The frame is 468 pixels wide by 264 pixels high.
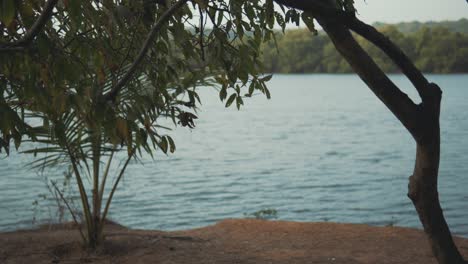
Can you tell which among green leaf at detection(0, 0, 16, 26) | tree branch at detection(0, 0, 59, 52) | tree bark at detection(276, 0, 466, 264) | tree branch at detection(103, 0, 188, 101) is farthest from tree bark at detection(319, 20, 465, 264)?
green leaf at detection(0, 0, 16, 26)

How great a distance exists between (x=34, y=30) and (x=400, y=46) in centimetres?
6557

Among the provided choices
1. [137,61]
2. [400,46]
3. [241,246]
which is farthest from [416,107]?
[400,46]

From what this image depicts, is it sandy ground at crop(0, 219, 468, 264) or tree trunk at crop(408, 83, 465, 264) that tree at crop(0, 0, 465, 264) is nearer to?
tree trunk at crop(408, 83, 465, 264)

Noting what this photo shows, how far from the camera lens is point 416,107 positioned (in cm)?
431

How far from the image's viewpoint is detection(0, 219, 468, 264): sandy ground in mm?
5637

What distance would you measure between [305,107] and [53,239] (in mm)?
30560

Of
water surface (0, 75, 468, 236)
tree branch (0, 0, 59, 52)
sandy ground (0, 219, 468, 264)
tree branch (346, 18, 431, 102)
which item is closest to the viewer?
tree branch (0, 0, 59, 52)

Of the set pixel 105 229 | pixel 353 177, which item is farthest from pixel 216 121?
pixel 105 229

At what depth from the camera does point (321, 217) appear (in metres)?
9.81

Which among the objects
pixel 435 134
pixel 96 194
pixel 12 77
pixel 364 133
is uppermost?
pixel 12 77

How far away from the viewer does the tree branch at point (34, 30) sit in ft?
8.85

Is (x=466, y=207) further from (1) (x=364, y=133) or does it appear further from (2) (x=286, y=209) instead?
(1) (x=364, y=133)

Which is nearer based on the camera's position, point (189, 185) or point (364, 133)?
point (189, 185)

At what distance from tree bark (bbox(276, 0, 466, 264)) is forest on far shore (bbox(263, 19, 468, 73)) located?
51960mm
